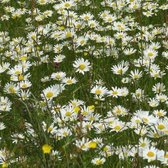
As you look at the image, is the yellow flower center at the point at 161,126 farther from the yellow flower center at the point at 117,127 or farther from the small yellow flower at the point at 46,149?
the small yellow flower at the point at 46,149

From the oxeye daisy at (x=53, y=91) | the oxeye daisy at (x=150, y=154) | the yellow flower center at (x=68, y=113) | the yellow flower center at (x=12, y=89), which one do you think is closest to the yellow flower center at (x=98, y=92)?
the oxeye daisy at (x=53, y=91)

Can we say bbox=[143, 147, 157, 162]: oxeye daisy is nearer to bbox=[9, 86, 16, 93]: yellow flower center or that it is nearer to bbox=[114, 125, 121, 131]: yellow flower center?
bbox=[114, 125, 121, 131]: yellow flower center

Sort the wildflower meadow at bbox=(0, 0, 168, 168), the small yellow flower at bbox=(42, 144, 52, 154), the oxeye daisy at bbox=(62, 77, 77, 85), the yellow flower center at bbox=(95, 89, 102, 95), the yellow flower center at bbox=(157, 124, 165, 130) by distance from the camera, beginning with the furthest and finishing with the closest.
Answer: the oxeye daisy at bbox=(62, 77, 77, 85), the yellow flower center at bbox=(95, 89, 102, 95), the yellow flower center at bbox=(157, 124, 165, 130), the wildflower meadow at bbox=(0, 0, 168, 168), the small yellow flower at bbox=(42, 144, 52, 154)

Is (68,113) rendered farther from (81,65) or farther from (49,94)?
(81,65)

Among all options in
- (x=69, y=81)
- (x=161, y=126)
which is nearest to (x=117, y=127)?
(x=161, y=126)

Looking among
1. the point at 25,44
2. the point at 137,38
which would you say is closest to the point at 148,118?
the point at 137,38

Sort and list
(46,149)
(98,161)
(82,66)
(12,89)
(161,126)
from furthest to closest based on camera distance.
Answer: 1. (82,66)
2. (12,89)
3. (161,126)
4. (98,161)
5. (46,149)

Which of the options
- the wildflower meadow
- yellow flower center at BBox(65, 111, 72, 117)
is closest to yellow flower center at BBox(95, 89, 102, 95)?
the wildflower meadow

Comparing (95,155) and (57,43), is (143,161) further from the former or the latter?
(57,43)

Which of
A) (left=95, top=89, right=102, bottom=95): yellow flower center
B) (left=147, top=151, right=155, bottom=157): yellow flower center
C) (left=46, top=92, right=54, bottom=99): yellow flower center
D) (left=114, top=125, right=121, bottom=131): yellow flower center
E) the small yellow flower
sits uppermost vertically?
the small yellow flower
